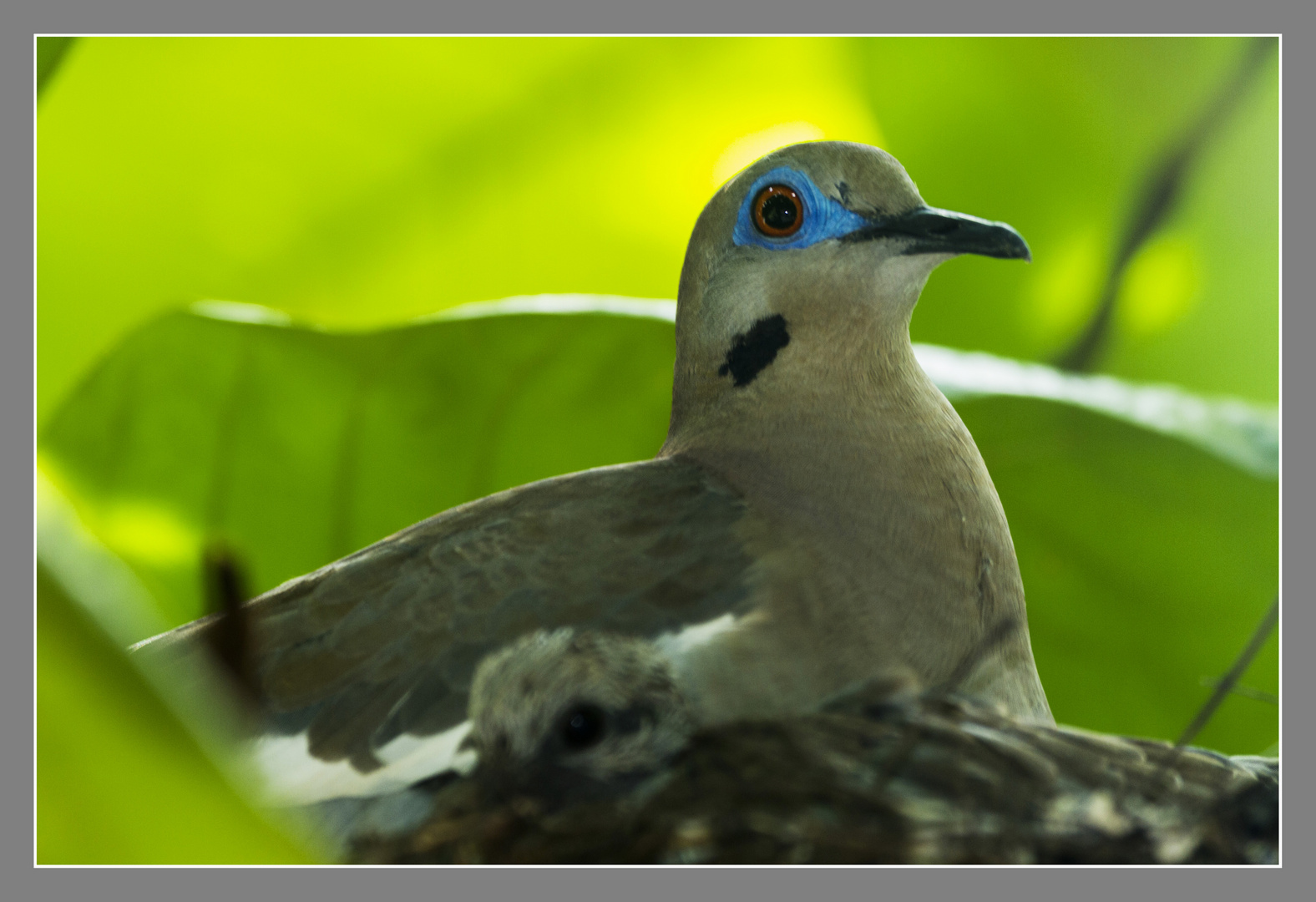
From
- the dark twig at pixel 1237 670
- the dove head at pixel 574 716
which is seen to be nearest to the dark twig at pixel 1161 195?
the dark twig at pixel 1237 670

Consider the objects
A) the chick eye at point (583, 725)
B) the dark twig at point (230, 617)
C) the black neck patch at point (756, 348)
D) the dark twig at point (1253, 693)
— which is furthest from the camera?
the dark twig at point (1253, 693)

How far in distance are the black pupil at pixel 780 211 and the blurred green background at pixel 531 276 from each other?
0.26 m

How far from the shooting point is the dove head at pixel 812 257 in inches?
49.0

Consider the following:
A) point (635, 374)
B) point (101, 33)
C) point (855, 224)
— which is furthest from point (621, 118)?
point (101, 33)

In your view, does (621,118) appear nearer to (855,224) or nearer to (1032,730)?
(855,224)

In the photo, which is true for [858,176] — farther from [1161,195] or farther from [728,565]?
[1161,195]

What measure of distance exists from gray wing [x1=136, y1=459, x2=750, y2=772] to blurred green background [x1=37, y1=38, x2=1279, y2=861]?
→ 27 cm

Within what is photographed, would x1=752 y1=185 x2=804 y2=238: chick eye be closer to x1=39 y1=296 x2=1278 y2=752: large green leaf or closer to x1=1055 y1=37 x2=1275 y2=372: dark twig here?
x1=39 y1=296 x2=1278 y2=752: large green leaf

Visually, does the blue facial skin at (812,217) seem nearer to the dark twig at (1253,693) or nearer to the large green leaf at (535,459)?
the large green leaf at (535,459)

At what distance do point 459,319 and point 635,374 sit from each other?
0.76ft

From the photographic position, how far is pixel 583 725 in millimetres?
1063

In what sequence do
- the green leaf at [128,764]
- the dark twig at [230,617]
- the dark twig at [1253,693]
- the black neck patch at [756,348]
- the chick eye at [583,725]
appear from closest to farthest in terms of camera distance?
the green leaf at [128,764] → the chick eye at [583,725] → the dark twig at [230,617] → the black neck patch at [756,348] → the dark twig at [1253,693]

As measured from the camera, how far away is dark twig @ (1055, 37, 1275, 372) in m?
1.49

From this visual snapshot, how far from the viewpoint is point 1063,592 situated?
1486mm
